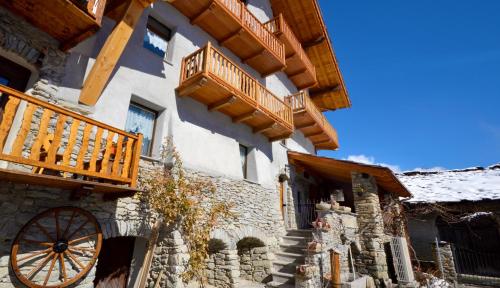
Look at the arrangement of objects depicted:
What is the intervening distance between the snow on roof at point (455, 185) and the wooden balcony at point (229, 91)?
9328 mm

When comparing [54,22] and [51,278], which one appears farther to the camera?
[54,22]

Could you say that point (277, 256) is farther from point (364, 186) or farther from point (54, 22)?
point (54, 22)

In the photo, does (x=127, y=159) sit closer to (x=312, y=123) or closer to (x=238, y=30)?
(x=238, y=30)

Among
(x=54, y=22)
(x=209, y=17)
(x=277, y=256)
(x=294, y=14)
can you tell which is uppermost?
(x=294, y=14)

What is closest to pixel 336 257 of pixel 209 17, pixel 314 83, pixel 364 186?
pixel 364 186

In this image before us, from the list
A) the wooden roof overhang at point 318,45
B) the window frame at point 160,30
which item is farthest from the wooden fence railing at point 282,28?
the window frame at point 160,30

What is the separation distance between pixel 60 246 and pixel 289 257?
6.65 m

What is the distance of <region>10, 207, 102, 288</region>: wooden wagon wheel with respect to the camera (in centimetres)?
417

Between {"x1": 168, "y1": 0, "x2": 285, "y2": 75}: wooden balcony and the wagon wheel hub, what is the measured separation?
7.32m

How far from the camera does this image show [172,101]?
7.68 meters

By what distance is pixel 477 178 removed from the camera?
14844 millimetres

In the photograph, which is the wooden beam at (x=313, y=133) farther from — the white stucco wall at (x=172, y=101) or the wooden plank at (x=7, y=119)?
the wooden plank at (x=7, y=119)

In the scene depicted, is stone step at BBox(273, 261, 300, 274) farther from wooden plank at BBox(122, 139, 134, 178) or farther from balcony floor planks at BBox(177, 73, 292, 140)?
wooden plank at BBox(122, 139, 134, 178)

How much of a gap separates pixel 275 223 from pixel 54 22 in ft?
28.7
